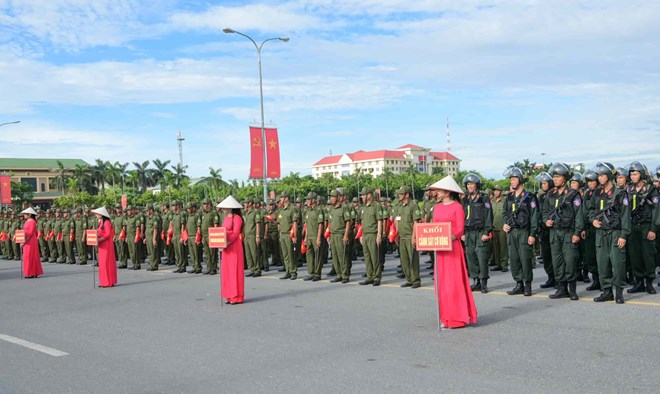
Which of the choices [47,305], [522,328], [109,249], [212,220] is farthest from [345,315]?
[212,220]

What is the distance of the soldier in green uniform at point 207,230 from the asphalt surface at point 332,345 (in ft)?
16.1

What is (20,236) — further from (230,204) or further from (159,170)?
(159,170)

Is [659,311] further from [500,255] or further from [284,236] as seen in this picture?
[284,236]

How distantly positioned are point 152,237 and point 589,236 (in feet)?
43.1

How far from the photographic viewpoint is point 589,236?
35.9 ft

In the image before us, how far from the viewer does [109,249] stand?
1430cm

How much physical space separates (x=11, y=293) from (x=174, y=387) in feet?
32.7

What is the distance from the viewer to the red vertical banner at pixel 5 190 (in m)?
42.7

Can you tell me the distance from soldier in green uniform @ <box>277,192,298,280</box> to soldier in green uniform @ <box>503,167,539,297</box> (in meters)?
5.76

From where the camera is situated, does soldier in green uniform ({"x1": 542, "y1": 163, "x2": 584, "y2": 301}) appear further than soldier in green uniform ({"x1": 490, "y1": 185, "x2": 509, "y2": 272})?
No

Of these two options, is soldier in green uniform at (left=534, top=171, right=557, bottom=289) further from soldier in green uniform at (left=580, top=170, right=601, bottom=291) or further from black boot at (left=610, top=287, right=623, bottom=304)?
black boot at (left=610, top=287, right=623, bottom=304)

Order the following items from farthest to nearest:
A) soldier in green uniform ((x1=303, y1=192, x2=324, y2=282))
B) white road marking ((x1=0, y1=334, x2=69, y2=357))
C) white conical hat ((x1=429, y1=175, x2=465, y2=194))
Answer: soldier in green uniform ((x1=303, y1=192, x2=324, y2=282)), white conical hat ((x1=429, y1=175, x2=465, y2=194)), white road marking ((x1=0, y1=334, x2=69, y2=357))

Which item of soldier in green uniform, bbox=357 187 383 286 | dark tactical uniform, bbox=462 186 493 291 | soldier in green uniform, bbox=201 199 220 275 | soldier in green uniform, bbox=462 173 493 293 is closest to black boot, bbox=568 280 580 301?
soldier in green uniform, bbox=462 173 493 293

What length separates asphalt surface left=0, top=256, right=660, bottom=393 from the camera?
18.4 ft
